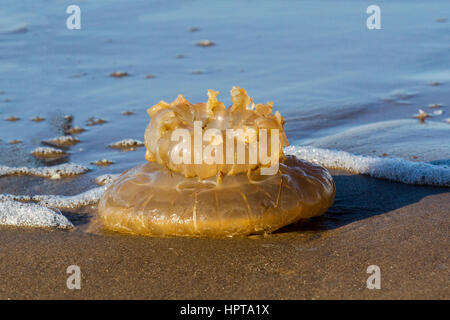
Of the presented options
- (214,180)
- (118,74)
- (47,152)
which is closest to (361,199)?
(214,180)

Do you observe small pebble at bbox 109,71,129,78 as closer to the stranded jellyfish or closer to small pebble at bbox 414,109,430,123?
small pebble at bbox 414,109,430,123

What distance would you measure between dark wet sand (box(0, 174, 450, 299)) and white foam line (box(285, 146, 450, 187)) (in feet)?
1.65

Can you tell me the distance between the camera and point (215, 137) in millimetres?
3445

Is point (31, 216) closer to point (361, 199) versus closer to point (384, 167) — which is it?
point (361, 199)

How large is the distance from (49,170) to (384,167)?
2.65m

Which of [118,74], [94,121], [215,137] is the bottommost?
[94,121]

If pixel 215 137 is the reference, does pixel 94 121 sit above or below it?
below

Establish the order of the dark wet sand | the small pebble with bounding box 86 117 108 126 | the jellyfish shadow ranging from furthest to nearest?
the small pebble with bounding box 86 117 108 126 < the jellyfish shadow < the dark wet sand

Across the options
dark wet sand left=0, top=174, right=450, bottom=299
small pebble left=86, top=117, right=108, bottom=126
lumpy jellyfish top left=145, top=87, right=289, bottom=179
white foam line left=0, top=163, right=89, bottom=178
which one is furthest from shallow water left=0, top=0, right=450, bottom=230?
lumpy jellyfish top left=145, top=87, right=289, bottom=179

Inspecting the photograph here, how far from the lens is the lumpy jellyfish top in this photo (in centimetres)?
346

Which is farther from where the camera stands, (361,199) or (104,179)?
(104,179)

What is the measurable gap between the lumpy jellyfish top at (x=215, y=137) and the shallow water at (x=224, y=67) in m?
1.54

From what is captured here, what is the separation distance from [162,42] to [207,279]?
6344 mm
